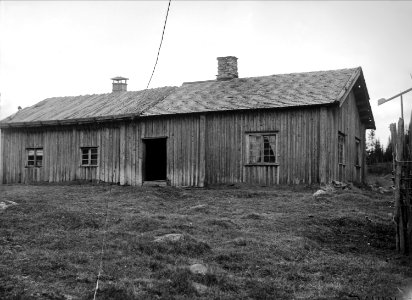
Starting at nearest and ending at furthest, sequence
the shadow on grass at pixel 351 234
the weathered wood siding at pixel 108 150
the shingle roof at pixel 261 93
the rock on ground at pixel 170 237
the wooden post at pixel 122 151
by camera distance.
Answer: the rock on ground at pixel 170 237 < the shadow on grass at pixel 351 234 < the shingle roof at pixel 261 93 < the weathered wood siding at pixel 108 150 < the wooden post at pixel 122 151

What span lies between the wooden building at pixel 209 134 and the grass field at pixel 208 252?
4160 millimetres

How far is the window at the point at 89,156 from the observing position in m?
23.3

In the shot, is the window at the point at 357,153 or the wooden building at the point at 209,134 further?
the window at the point at 357,153

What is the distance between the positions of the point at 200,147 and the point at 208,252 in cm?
1138

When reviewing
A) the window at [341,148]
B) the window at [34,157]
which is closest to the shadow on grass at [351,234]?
the window at [341,148]

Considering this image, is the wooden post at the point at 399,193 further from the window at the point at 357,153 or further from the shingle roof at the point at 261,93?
the window at the point at 357,153

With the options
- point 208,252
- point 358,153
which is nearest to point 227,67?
point 358,153

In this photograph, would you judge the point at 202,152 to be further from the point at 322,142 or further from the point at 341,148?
the point at 341,148

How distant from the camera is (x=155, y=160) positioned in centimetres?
2469

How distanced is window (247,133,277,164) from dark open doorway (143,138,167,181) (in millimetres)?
5044

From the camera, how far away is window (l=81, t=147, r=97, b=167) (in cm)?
2327

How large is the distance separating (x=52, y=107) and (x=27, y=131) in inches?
119

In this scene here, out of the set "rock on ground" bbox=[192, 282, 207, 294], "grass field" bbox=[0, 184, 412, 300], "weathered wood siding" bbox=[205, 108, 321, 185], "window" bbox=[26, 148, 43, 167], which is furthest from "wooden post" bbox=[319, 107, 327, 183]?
"window" bbox=[26, 148, 43, 167]

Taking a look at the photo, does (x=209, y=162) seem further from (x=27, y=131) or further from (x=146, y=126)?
(x=27, y=131)
